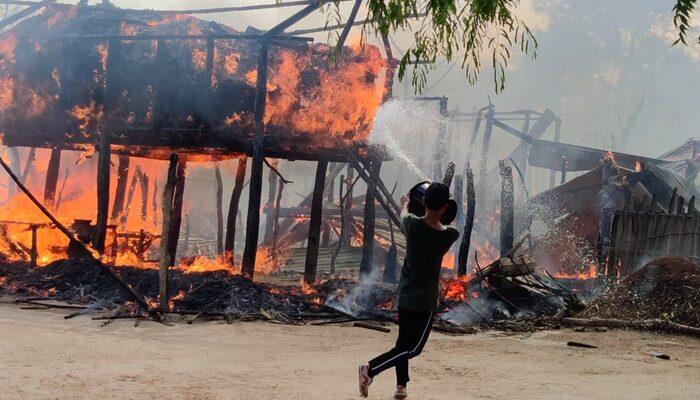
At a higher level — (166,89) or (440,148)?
(166,89)

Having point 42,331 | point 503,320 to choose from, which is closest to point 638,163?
point 503,320

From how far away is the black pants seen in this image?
18.0 feet

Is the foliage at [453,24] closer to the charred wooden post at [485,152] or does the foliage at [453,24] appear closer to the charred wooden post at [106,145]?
the charred wooden post at [106,145]

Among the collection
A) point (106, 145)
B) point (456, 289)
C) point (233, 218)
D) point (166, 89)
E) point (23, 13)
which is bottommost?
point (456, 289)

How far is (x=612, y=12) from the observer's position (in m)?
77.8

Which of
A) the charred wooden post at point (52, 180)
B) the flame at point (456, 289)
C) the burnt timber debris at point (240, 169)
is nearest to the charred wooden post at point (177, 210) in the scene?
the burnt timber debris at point (240, 169)

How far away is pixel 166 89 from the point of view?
1386 centimetres

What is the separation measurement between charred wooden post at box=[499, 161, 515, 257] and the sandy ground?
10.7 ft

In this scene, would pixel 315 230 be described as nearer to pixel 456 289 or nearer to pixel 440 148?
pixel 456 289

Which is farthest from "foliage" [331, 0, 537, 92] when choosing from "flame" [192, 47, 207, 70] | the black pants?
"flame" [192, 47, 207, 70]

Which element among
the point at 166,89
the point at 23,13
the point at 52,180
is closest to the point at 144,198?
the point at 52,180

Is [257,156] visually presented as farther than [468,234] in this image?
Yes

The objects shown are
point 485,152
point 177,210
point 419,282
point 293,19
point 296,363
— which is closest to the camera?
point 419,282

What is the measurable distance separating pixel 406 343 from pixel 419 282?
0.55m
